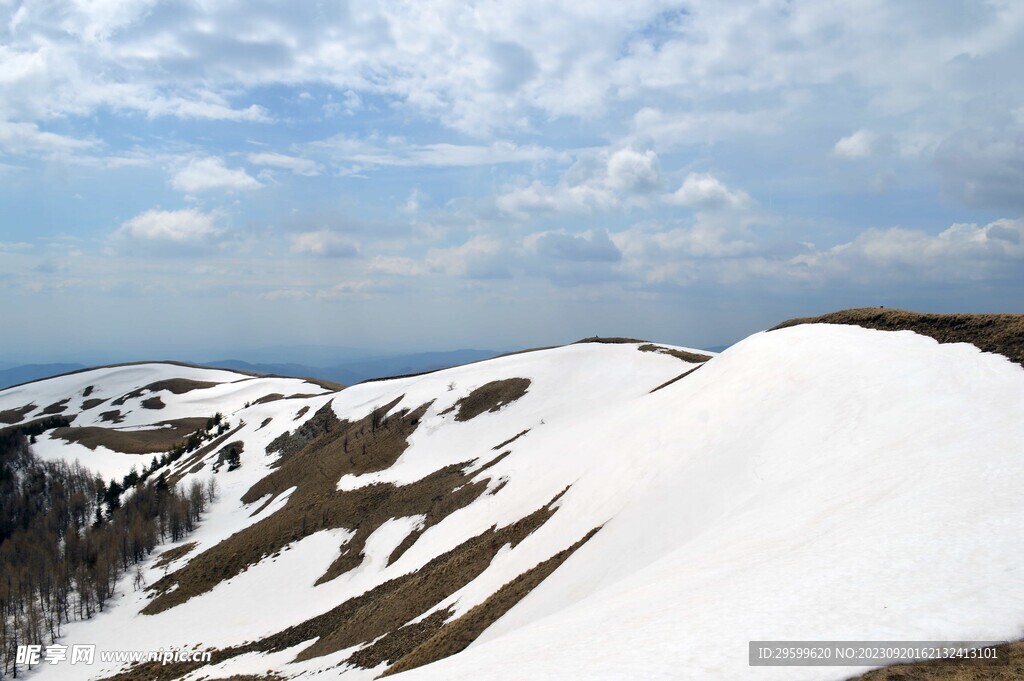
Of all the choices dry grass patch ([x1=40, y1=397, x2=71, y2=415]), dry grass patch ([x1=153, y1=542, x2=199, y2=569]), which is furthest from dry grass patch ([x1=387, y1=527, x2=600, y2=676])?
dry grass patch ([x1=40, y1=397, x2=71, y2=415])

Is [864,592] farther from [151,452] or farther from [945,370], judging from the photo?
[151,452]

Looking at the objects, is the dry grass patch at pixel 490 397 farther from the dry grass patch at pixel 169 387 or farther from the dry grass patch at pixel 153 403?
the dry grass patch at pixel 169 387

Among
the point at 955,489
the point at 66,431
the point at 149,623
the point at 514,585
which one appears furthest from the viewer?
the point at 66,431

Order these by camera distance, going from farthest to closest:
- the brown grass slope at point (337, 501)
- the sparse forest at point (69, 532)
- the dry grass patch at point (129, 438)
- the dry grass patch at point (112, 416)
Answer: the dry grass patch at point (112, 416) → the dry grass patch at point (129, 438) → the sparse forest at point (69, 532) → the brown grass slope at point (337, 501)

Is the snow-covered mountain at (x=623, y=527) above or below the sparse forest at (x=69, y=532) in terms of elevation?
above

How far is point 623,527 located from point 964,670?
61.2 ft

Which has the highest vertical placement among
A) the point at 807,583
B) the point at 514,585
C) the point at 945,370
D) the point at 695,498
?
the point at 945,370

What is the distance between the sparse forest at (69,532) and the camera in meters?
60.1

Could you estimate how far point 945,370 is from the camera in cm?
2489

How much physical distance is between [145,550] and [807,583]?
87.0 metres

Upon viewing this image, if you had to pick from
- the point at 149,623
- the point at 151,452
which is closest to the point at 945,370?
Answer: the point at 149,623

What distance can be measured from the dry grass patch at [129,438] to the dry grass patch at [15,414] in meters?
68.8

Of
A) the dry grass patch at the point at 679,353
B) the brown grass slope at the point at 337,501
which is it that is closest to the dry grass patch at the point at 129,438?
the brown grass slope at the point at 337,501

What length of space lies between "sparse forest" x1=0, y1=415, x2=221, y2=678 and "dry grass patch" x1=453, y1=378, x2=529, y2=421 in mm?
43180
